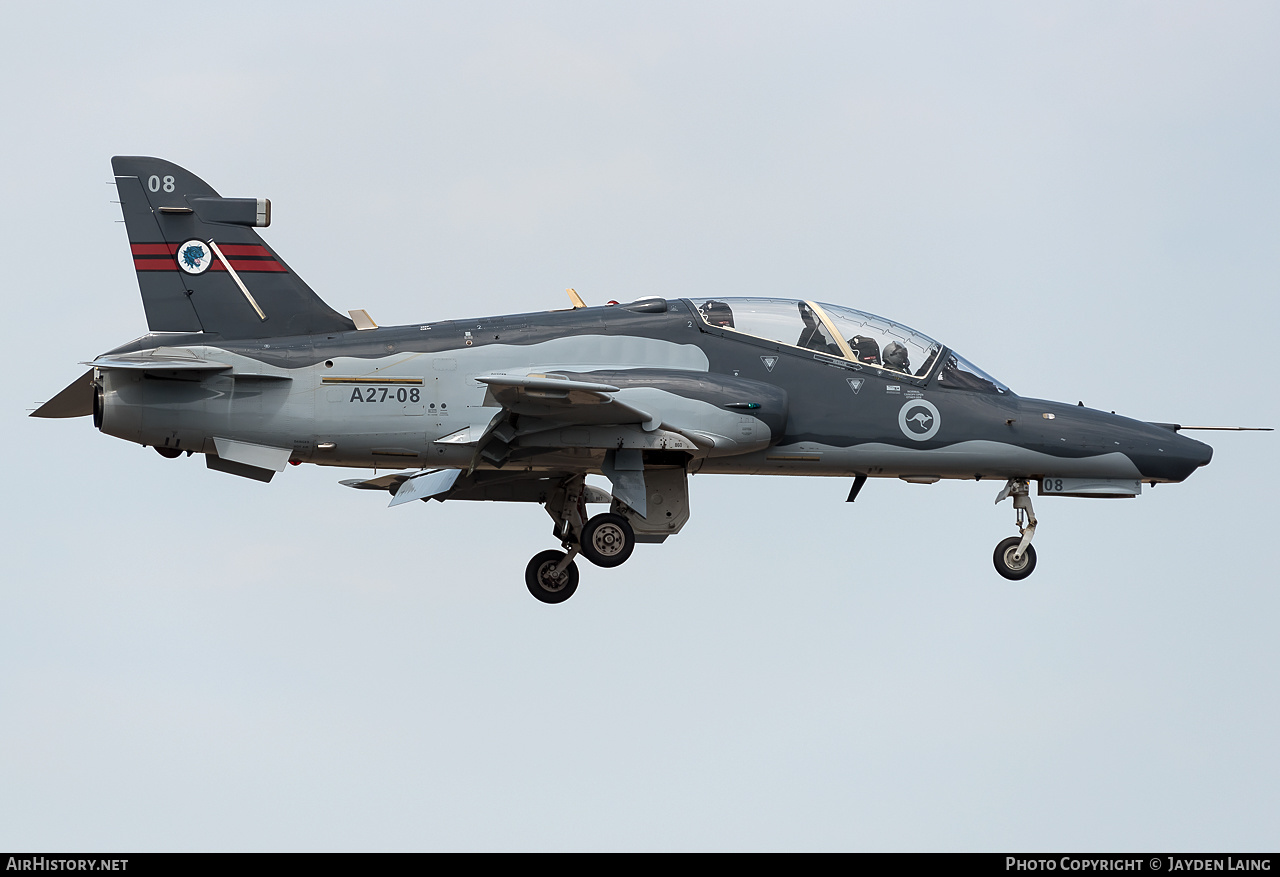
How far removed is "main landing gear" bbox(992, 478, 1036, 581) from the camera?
26812mm

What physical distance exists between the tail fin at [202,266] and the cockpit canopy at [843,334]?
5.45 m

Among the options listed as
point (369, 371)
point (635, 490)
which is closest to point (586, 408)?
point (635, 490)

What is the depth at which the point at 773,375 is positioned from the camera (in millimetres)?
25406

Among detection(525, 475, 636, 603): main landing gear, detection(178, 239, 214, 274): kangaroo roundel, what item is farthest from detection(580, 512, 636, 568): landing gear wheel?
detection(178, 239, 214, 274): kangaroo roundel

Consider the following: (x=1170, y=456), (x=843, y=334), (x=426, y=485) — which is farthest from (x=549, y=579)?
(x=1170, y=456)

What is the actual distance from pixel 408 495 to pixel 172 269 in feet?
17.2

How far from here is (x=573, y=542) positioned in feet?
91.3

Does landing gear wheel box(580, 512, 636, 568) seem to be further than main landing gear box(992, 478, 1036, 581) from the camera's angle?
No

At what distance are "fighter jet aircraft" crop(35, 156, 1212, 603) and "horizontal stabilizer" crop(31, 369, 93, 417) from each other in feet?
0.18

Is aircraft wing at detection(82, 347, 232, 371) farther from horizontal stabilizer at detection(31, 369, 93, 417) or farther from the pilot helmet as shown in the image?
the pilot helmet

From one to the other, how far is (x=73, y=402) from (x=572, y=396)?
22.9ft

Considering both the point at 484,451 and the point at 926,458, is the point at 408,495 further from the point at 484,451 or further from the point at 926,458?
the point at 926,458

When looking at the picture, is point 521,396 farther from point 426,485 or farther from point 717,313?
point 426,485

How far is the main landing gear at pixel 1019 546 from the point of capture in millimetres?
26812
